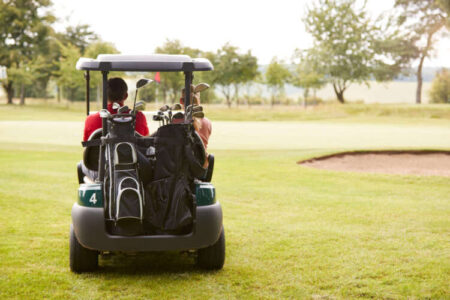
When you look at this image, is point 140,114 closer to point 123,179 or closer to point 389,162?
point 123,179

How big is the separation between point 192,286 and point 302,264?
1.23 m

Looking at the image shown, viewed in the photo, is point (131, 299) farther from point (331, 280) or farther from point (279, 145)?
point (279, 145)

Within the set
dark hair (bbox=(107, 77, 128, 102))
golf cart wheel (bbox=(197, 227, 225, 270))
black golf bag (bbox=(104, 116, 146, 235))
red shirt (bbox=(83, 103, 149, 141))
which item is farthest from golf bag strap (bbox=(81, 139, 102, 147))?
golf cart wheel (bbox=(197, 227, 225, 270))

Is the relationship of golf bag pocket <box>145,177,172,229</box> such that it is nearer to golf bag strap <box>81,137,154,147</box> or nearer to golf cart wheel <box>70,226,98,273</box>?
golf bag strap <box>81,137,154,147</box>

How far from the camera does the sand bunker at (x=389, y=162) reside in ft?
44.6

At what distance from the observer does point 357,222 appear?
24.0 ft

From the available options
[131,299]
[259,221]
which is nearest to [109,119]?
[131,299]

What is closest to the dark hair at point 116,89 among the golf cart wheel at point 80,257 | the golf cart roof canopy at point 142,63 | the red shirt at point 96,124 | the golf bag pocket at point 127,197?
the golf cart roof canopy at point 142,63

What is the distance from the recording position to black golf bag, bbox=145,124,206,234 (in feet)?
14.3

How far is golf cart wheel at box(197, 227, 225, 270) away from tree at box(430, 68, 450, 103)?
75952 mm

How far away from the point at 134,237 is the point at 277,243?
7.06ft

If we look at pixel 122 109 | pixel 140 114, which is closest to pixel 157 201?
pixel 122 109

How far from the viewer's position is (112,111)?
498 centimetres

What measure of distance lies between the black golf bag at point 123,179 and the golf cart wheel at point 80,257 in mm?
558
